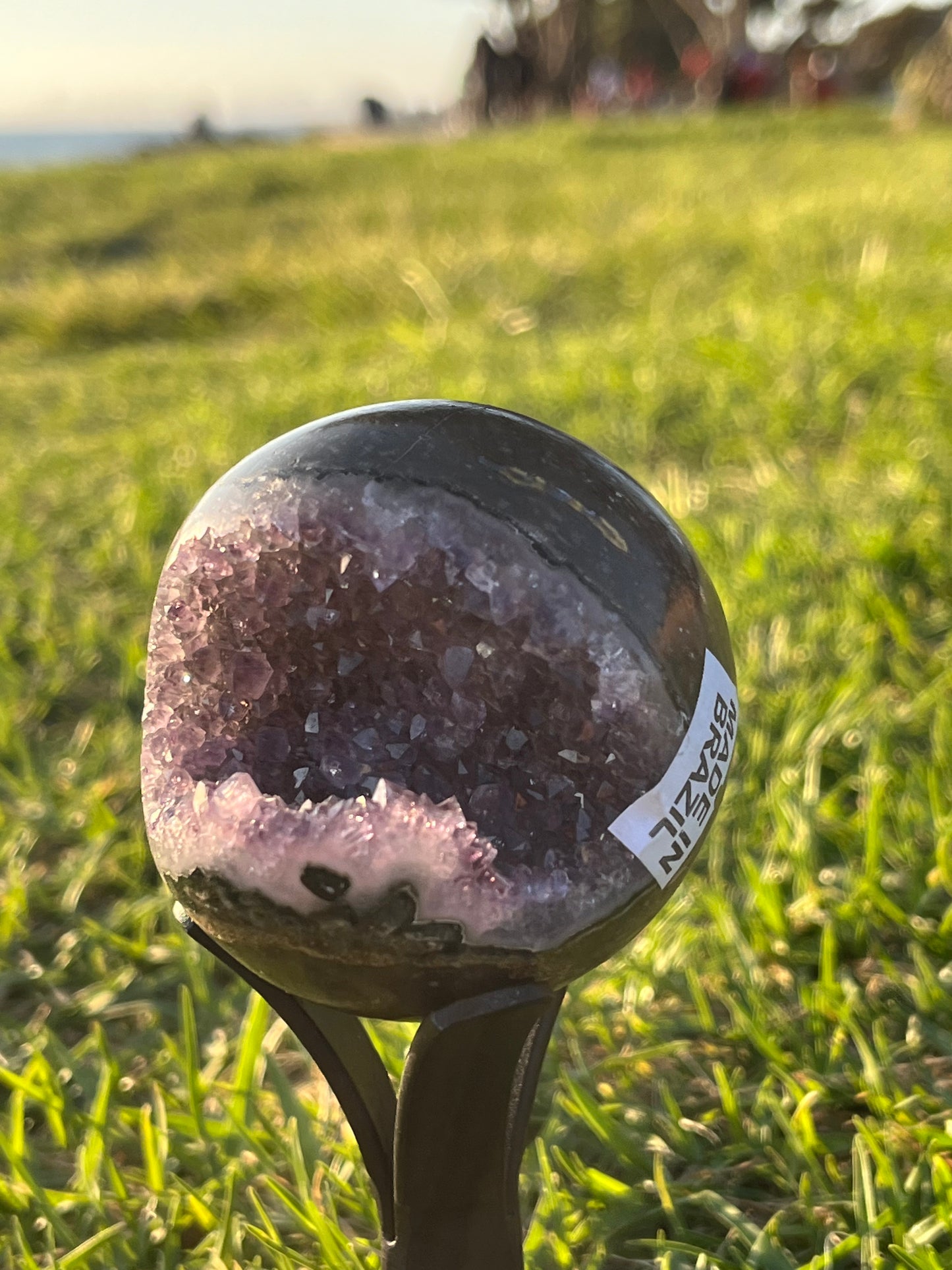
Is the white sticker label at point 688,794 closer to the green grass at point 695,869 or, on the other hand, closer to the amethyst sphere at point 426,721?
the amethyst sphere at point 426,721

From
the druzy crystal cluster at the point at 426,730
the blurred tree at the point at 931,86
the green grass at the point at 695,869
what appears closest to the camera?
the druzy crystal cluster at the point at 426,730

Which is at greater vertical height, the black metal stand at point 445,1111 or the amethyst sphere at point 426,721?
the amethyst sphere at point 426,721

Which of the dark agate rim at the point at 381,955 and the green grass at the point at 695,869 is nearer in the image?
the dark agate rim at the point at 381,955

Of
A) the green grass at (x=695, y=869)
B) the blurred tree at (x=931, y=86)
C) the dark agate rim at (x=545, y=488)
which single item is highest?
the blurred tree at (x=931, y=86)

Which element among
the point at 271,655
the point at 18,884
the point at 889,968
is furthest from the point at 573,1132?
the point at 18,884

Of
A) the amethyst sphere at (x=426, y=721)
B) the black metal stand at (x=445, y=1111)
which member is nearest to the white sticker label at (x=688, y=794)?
the amethyst sphere at (x=426, y=721)

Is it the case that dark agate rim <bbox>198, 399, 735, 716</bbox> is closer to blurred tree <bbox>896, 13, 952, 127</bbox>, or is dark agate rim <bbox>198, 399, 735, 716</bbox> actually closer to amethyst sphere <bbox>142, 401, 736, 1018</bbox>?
amethyst sphere <bbox>142, 401, 736, 1018</bbox>
